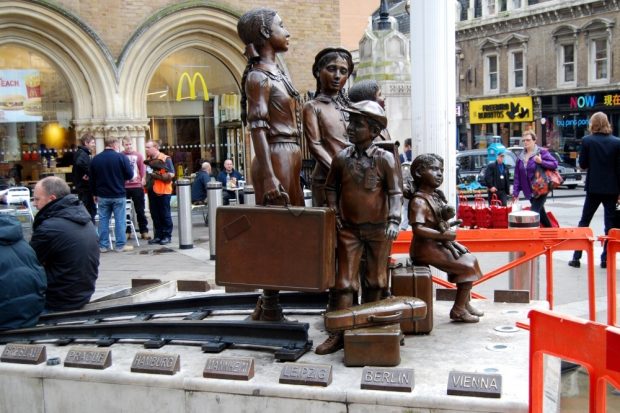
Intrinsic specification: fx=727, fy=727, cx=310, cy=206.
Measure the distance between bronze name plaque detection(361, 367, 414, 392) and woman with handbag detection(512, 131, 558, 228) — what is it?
20.9ft

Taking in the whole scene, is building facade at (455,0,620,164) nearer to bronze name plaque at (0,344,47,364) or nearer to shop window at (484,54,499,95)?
shop window at (484,54,499,95)

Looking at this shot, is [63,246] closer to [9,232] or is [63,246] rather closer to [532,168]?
[9,232]

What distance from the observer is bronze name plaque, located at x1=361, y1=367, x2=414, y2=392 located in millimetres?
4134

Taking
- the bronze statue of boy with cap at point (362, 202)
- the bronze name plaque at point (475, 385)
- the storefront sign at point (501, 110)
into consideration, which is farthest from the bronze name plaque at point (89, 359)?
the storefront sign at point (501, 110)

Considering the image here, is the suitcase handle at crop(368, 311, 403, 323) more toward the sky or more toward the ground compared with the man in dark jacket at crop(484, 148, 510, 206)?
more toward the ground

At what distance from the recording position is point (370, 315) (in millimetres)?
4582

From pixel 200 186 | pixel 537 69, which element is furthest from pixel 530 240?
pixel 537 69

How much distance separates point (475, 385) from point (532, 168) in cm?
666

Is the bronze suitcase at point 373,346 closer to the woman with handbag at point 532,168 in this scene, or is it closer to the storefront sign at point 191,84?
the woman with handbag at point 532,168

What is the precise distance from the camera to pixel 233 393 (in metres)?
4.42

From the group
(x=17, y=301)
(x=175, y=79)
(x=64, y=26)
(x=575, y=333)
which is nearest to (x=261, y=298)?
(x=17, y=301)

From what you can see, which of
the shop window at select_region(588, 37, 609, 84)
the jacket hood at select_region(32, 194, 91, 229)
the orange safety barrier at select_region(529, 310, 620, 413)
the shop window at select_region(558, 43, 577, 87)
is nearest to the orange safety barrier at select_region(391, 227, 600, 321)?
the orange safety barrier at select_region(529, 310, 620, 413)

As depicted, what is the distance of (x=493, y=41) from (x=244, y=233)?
1447 inches

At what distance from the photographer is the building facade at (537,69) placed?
33.3m
